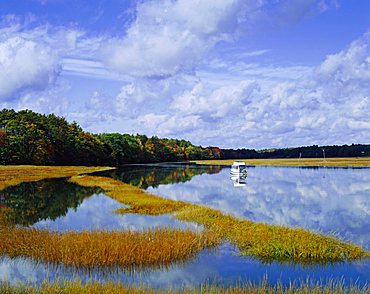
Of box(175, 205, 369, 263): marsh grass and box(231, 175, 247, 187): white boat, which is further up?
box(231, 175, 247, 187): white boat

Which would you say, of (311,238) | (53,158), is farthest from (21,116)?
(311,238)

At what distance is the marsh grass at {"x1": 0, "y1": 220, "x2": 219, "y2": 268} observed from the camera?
56.4 ft

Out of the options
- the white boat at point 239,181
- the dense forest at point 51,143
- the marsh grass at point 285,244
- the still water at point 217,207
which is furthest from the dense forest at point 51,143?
the marsh grass at point 285,244

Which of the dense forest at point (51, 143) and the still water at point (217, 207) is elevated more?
the dense forest at point (51, 143)

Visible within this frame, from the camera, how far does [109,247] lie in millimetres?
17938

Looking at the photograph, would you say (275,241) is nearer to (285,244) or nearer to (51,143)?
(285,244)

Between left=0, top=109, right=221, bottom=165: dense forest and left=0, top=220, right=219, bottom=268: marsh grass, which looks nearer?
left=0, top=220, right=219, bottom=268: marsh grass

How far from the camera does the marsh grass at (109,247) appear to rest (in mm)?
17188

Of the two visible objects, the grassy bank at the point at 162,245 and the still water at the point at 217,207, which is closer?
the still water at the point at 217,207

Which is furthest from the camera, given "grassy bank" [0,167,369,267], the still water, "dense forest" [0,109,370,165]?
"dense forest" [0,109,370,165]

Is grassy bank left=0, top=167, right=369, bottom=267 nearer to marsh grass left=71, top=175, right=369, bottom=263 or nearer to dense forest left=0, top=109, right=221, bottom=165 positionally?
marsh grass left=71, top=175, right=369, bottom=263

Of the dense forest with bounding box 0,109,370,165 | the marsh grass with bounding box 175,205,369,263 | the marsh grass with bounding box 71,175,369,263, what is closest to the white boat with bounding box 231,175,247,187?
the marsh grass with bounding box 71,175,369,263

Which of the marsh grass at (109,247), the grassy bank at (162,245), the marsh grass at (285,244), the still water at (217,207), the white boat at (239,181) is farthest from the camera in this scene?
the white boat at (239,181)

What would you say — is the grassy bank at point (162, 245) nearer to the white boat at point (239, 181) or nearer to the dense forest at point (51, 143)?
the white boat at point (239, 181)
